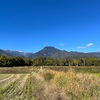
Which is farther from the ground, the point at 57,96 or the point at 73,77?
the point at 73,77

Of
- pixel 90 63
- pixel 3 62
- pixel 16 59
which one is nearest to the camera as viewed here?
pixel 3 62

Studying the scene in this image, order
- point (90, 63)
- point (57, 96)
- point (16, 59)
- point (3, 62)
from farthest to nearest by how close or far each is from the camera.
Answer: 1. point (90, 63)
2. point (16, 59)
3. point (3, 62)
4. point (57, 96)

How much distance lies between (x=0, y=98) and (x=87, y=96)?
6.77 metres

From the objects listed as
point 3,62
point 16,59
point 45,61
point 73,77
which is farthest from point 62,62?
point 73,77

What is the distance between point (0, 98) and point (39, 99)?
291 cm

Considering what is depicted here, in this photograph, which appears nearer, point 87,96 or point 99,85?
point 87,96

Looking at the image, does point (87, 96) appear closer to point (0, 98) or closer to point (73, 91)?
point (73, 91)

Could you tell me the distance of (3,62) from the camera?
125 metres

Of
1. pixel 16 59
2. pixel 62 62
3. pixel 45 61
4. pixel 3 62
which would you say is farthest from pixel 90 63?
pixel 3 62

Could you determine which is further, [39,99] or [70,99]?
[39,99]

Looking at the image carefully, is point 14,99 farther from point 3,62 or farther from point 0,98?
point 3,62

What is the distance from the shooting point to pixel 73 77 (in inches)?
594

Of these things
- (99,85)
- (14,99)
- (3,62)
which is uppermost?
(3,62)

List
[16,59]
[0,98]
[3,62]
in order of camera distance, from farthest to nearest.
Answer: [16,59] < [3,62] < [0,98]
